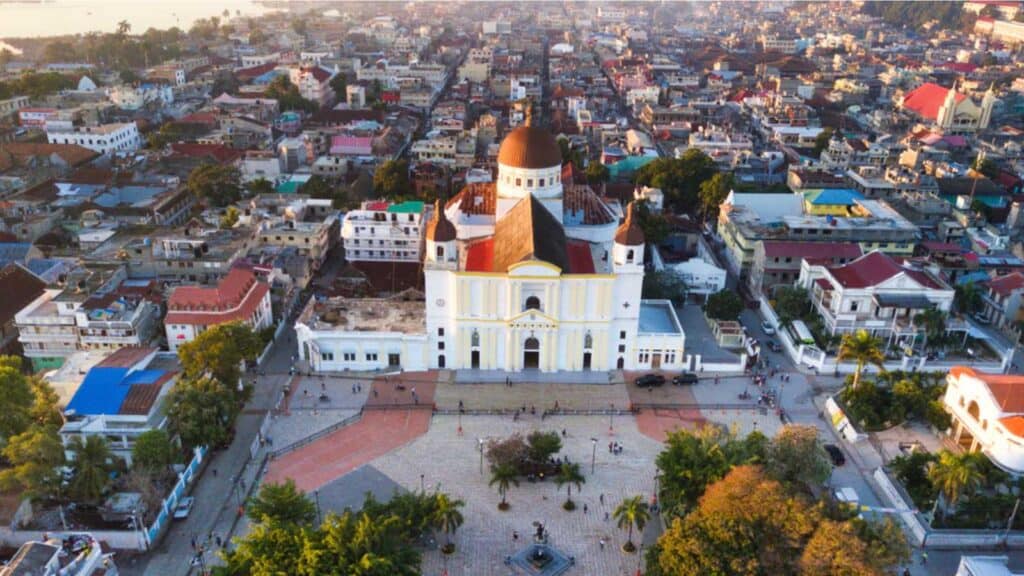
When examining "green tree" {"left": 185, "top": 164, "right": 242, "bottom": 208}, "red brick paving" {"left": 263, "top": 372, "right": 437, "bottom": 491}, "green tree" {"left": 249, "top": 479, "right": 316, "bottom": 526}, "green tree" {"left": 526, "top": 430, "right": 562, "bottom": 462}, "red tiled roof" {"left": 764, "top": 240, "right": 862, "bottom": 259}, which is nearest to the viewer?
"green tree" {"left": 249, "top": 479, "right": 316, "bottom": 526}

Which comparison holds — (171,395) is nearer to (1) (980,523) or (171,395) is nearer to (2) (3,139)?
(1) (980,523)

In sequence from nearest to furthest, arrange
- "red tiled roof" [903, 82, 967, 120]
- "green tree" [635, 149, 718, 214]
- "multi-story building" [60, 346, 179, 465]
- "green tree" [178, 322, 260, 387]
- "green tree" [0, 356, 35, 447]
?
"green tree" [0, 356, 35, 447] → "multi-story building" [60, 346, 179, 465] → "green tree" [178, 322, 260, 387] → "green tree" [635, 149, 718, 214] → "red tiled roof" [903, 82, 967, 120]

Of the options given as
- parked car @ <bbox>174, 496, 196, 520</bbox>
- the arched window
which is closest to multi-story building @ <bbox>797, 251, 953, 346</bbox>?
the arched window

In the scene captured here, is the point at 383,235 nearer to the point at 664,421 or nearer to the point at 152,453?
the point at 664,421

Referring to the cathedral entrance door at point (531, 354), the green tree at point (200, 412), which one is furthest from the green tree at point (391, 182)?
the green tree at point (200, 412)

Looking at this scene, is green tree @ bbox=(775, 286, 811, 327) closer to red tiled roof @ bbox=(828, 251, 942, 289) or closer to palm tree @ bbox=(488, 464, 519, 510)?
red tiled roof @ bbox=(828, 251, 942, 289)

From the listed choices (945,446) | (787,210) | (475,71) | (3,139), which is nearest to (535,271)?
(945,446)

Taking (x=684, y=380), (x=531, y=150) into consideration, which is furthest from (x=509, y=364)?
(x=531, y=150)
